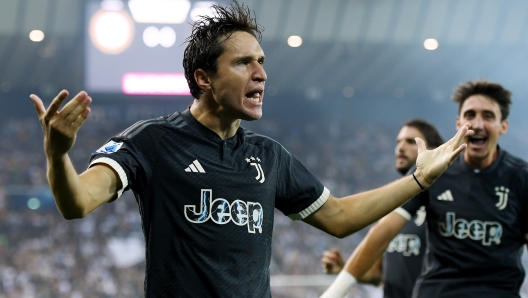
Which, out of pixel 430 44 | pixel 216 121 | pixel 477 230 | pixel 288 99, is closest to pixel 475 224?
pixel 477 230

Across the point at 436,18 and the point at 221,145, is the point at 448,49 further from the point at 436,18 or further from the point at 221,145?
the point at 221,145

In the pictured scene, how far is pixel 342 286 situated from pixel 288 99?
13613 mm

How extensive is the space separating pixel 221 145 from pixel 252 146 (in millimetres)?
160

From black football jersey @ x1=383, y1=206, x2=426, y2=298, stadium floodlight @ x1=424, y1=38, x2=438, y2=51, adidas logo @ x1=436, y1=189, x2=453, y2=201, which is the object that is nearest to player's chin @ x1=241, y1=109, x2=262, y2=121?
adidas logo @ x1=436, y1=189, x2=453, y2=201

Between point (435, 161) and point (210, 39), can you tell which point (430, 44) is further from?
point (210, 39)

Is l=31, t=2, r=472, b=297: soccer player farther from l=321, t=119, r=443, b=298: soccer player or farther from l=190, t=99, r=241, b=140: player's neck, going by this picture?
l=321, t=119, r=443, b=298: soccer player

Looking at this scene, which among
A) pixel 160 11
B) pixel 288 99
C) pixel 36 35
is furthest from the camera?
pixel 288 99

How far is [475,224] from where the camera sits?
354 centimetres

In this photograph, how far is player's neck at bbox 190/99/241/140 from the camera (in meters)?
2.40

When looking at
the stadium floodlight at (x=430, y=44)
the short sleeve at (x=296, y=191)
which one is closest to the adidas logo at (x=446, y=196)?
the short sleeve at (x=296, y=191)

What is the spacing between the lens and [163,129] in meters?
2.29

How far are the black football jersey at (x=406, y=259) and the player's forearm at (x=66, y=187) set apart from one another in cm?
297

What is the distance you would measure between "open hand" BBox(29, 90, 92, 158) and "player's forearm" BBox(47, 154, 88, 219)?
0.11 feet

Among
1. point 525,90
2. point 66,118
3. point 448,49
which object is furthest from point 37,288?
point 525,90
